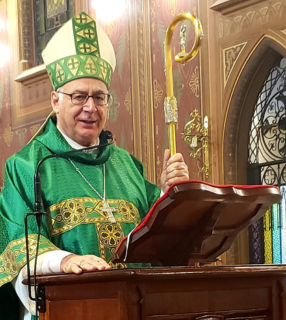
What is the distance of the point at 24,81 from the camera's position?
343 inches

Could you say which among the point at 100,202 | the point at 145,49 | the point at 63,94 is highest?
the point at 145,49

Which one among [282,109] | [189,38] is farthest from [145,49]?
[282,109]

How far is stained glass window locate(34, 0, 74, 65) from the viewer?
27.0 feet

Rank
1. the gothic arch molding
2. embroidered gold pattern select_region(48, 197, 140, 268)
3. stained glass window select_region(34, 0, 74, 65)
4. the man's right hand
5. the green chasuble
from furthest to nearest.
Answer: stained glass window select_region(34, 0, 74, 65) → the gothic arch molding → embroidered gold pattern select_region(48, 197, 140, 268) → the green chasuble → the man's right hand

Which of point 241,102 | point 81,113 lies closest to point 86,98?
point 81,113

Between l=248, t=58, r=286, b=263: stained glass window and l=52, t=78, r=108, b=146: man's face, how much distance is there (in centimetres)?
297

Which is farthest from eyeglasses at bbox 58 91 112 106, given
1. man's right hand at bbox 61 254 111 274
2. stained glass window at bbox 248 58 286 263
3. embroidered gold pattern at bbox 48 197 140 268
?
stained glass window at bbox 248 58 286 263

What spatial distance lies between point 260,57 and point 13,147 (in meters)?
4.23

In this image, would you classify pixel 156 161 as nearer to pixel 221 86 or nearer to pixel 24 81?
pixel 221 86

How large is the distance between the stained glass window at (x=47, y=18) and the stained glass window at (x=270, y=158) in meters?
3.11

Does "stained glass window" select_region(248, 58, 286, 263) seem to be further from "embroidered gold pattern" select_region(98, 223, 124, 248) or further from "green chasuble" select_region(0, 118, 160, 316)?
"embroidered gold pattern" select_region(98, 223, 124, 248)

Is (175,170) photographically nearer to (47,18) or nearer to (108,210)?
(108,210)

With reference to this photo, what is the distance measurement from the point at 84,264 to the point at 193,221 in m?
0.37

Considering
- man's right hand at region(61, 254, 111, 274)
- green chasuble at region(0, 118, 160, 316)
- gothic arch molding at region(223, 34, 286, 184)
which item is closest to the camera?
man's right hand at region(61, 254, 111, 274)
